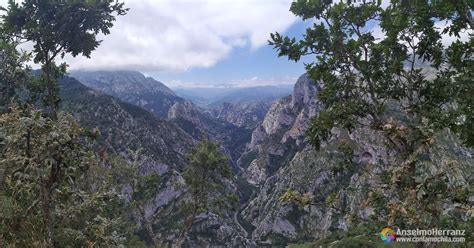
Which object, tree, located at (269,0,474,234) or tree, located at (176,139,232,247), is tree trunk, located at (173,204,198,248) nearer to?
tree, located at (176,139,232,247)

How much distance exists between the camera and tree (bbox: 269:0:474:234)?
34.4 feet

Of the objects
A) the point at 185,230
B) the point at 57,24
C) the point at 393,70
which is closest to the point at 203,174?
the point at 185,230

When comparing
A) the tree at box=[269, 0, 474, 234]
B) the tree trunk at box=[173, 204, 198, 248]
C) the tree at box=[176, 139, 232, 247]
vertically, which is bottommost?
the tree trunk at box=[173, 204, 198, 248]

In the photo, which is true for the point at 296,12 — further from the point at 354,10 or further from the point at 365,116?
the point at 365,116

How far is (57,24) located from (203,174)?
2043 cm

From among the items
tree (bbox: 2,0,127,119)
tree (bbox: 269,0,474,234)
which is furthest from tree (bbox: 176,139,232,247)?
tree (bbox: 269,0,474,234)

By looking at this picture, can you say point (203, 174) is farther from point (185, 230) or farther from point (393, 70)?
point (393, 70)

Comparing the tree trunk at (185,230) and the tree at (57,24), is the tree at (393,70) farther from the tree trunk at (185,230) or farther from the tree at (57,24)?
the tree trunk at (185,230)

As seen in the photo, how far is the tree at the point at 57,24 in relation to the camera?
21.2 m

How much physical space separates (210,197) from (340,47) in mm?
28556

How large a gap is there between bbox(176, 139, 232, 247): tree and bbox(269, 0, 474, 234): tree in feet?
75.9

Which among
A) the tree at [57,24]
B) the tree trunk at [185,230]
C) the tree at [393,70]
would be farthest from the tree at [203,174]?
the tree at [393,70]

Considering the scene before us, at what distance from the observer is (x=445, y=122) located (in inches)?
394

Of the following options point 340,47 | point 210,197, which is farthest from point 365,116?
point 210,197
